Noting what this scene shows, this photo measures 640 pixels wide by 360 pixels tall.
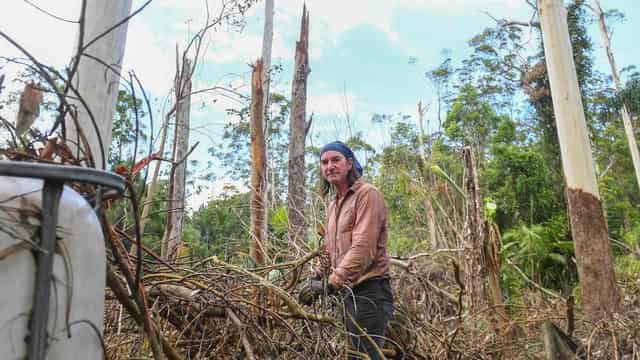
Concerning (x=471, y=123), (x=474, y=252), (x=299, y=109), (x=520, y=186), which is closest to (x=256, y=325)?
(x=474, y=252)

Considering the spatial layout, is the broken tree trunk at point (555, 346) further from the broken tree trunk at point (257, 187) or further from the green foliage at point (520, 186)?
the green foliage at point (520, 186)

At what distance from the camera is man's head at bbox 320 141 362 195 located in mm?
2791

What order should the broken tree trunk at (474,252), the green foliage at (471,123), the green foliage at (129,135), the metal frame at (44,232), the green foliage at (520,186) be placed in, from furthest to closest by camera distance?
the green foliage at (471,123)
the green foliage at (520,186)
the broken tree trunk at (474,252)
the green foliage at (129,135)
the metal frame at (44,232)

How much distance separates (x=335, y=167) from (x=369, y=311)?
0.77 m

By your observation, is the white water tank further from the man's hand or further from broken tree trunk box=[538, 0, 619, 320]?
broken tree trunk box=[538, 0, 619, 320]

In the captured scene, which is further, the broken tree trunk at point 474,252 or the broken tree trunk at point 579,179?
the broken tree trunk at point 579,179

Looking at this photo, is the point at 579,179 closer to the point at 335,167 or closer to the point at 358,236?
the point at 335,167

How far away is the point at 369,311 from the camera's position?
260 cm

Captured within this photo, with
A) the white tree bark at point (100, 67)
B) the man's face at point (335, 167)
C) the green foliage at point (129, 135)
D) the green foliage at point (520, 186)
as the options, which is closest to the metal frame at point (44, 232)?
the green foliage at point (129, 135)

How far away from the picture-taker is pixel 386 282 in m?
2.71

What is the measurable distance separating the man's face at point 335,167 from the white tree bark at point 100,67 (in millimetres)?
1118

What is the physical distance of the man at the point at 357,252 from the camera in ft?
8.20

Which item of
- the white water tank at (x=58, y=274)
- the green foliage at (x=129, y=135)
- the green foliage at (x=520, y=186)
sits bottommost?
the white water tank at (x=58, y=274)

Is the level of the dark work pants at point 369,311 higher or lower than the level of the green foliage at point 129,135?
lower
